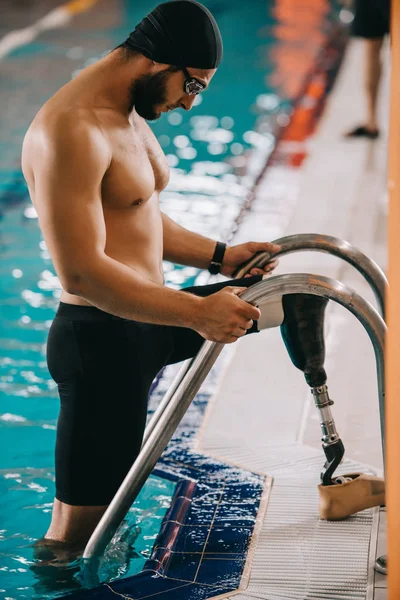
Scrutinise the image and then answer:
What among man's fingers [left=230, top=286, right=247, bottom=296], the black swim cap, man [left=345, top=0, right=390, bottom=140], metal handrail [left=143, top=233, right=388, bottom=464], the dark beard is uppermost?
man [left=345, top=0, right=390, bottom=140]

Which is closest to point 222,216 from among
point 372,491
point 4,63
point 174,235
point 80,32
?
point 174,235

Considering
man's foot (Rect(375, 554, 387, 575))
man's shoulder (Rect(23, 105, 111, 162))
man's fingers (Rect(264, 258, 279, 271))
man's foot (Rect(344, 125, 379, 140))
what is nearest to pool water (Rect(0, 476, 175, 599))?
man's foot (Rect(375, 554, 387, 575))

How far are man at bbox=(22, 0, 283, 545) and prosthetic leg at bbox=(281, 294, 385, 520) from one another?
0.05 metres

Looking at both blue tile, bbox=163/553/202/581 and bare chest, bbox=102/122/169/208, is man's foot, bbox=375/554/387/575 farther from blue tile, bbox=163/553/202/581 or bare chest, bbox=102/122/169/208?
bare chest, bbox=102/122/169/208

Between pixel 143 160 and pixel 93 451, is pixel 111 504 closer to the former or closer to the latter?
pixel 93 451

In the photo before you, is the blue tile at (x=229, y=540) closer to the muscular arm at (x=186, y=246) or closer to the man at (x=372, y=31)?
the muscular arm at (x=186, y=246)

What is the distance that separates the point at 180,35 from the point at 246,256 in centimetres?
67

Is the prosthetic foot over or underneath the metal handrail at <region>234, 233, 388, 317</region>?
underneath

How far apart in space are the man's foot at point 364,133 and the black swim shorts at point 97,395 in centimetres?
404

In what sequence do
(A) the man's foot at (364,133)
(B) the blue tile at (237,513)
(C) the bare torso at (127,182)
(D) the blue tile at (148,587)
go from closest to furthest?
(C) the bare torso at (127,182) < (D) the blue tile at (148,587) < (B) the blue tile at (237,513) < (A) the man's foot at (364,133)

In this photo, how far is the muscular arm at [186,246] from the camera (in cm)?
238

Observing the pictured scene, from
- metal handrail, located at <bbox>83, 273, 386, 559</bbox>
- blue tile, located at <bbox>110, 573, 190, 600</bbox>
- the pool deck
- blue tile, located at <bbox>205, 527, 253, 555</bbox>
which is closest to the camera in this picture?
metal handrail, located at <bbox>83, 273, 386, 559</bbox>

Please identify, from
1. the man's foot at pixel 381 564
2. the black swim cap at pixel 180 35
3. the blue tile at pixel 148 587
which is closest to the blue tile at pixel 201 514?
the blue tile at pixel 148 587

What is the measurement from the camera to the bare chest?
194cm
